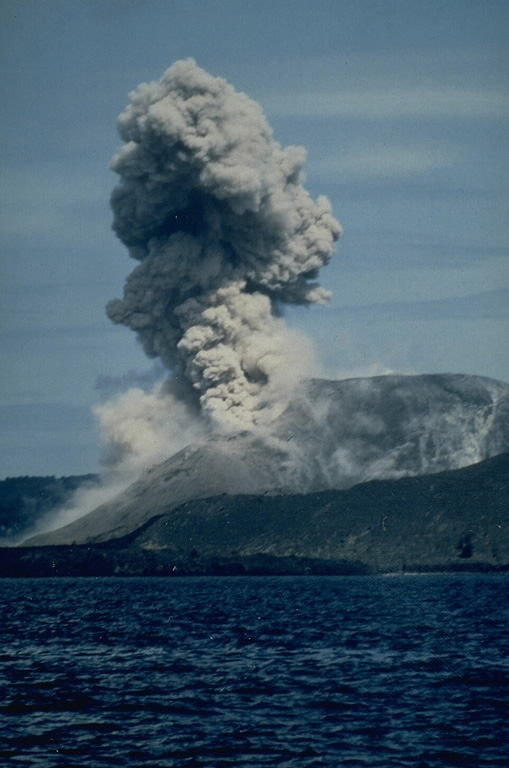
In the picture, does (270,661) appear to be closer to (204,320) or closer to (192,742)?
(192,742)

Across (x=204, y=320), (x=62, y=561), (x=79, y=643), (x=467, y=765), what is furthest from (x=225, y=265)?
(x=467, y=765)

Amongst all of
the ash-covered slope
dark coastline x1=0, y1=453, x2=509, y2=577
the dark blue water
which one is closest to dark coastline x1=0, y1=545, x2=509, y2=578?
dark coastline x1=0, y1=453, x2=509, y2=577

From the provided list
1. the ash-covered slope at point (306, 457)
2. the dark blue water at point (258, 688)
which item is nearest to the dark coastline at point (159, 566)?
the ash-covered slope at point (306, 457)

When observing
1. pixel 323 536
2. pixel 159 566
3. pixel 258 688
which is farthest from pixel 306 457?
pixel 258 688

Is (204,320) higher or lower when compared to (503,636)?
higher

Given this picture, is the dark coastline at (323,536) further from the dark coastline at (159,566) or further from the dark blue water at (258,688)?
the dark blue water at (258,688)

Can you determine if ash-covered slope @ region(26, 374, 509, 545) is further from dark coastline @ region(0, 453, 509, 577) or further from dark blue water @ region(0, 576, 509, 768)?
dark blue water @ region(0, 576, 509, 768)
